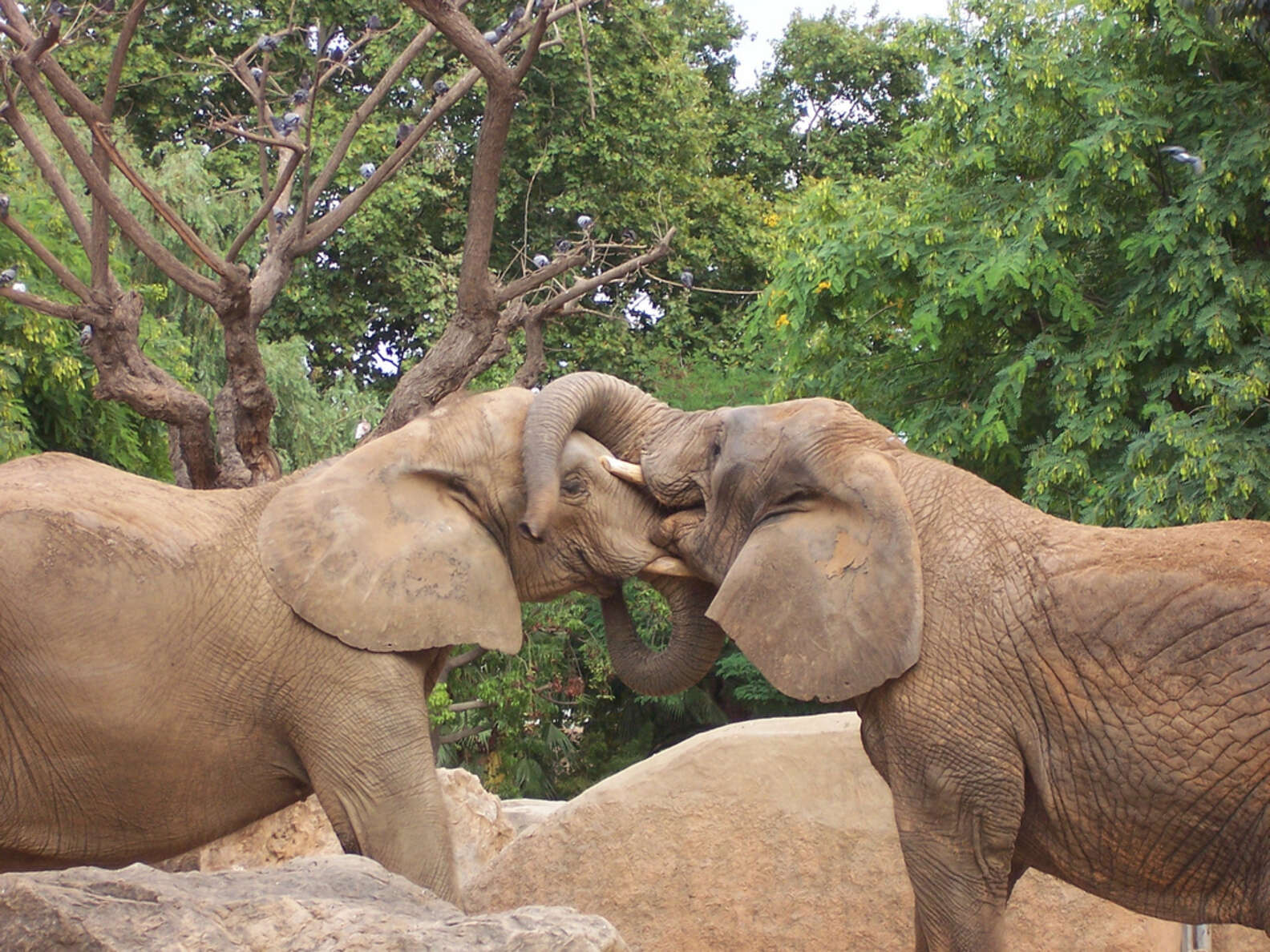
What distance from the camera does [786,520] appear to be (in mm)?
5668

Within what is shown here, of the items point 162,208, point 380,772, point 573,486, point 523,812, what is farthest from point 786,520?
point 523,812

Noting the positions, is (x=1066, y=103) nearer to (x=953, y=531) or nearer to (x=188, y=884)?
(x=953, y=531)

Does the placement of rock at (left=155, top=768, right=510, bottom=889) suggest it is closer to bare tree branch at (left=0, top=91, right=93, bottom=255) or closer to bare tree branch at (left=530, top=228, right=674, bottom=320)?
bare tree branch at (left=530, top=228, right=674, bottom=320)

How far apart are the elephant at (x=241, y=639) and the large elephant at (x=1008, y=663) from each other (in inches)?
46.5

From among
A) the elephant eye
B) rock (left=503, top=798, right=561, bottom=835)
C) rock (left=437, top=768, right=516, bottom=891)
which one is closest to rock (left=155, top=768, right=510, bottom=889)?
rock (left=437, top=768, right=516, bottom=891)

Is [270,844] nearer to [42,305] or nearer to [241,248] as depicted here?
[42,305]

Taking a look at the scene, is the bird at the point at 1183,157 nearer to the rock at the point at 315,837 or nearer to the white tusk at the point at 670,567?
the white tusk at the point at 670,567

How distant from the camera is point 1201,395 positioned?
11086mm

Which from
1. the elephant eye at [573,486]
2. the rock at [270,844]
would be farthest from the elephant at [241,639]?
the rock at [270,844]

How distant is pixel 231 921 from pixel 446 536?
8.46 feet

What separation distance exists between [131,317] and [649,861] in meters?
4.29

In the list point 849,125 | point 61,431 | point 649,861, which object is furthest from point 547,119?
point 649,861

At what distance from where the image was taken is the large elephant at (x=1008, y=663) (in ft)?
16.1

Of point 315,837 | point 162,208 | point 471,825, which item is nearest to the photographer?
point 162,208
